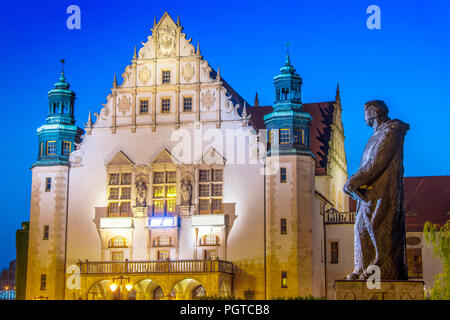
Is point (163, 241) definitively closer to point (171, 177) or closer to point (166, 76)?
point (171, 177)

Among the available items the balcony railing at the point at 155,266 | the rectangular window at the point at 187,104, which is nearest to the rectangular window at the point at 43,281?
the balcony railing at the point at 155,266

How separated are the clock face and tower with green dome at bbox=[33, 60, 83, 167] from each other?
22.7ft

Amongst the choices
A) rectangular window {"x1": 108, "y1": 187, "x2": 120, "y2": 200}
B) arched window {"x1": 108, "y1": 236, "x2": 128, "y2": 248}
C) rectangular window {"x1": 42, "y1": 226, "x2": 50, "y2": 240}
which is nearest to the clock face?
rectangular window {"x1": 108, "y1": 187, "x2": 120, "y2": 200}

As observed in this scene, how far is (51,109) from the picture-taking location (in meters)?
48.2

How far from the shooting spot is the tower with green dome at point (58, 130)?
4697cm

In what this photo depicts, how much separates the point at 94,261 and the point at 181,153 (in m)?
8.23

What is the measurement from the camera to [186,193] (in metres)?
43.9

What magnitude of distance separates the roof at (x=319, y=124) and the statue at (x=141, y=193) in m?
11.1

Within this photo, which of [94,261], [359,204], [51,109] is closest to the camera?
[359,204]

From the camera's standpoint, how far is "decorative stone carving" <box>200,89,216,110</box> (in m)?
44.8

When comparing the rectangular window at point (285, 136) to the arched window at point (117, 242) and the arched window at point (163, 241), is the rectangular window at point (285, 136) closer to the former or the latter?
the arched window at point (163, 241)

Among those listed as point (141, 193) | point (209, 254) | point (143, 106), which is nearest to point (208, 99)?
point (143, 106)

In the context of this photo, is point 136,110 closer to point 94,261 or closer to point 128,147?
point 128,147
